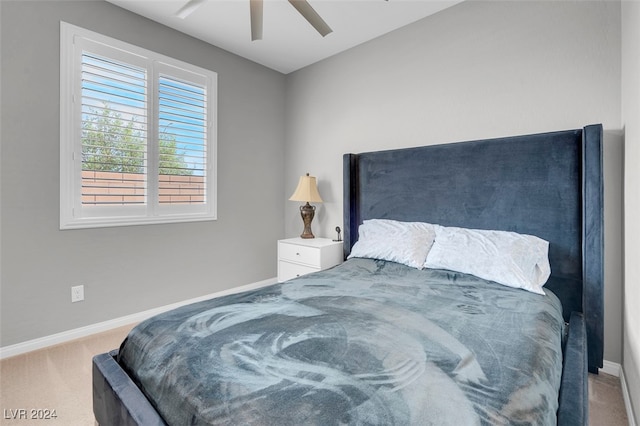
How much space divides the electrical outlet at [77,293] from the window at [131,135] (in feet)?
1.66

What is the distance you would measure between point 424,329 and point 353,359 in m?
0.40

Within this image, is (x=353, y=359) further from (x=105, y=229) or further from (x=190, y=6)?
(x=105, y=229)

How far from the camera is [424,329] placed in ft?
4.28

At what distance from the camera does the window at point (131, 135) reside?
98.8 inches

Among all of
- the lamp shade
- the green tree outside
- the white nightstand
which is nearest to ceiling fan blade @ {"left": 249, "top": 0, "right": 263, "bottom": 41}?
the green tree outside

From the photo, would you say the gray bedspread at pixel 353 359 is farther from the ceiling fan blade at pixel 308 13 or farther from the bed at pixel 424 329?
the ceiling fan blade at pixel 308 13

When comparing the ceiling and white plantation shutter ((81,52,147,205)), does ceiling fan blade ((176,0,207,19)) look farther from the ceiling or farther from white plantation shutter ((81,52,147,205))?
white plantation shutter ((81,52,147,205))

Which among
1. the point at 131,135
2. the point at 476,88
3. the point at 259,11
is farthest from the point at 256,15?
the point at 476,88

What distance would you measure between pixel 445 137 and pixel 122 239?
9.78 feet

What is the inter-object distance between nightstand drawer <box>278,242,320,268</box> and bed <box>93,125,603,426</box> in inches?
20.2

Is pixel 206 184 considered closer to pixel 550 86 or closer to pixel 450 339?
pixel 450 339

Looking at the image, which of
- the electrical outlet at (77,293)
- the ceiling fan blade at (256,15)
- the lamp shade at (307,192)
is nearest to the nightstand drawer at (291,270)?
the lamp shade at (307,192)

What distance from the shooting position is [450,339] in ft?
4.00

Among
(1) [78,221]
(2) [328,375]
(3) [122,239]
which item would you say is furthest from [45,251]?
(2) [328,375]
